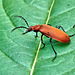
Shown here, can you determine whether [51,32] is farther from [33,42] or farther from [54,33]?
[33,42]

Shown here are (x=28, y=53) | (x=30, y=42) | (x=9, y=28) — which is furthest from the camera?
(x=9, y=28)

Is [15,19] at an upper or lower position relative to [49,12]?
lower

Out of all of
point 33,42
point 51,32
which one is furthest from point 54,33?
point 33,42

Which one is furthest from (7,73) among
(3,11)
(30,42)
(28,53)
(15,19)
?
(3,11)

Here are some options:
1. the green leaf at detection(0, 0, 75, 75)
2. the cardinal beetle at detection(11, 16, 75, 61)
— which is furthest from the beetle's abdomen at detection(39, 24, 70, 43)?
the green leaf at detection(0, 0, 75, 75)

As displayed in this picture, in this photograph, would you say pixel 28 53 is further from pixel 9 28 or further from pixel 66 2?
pixel 66 2
